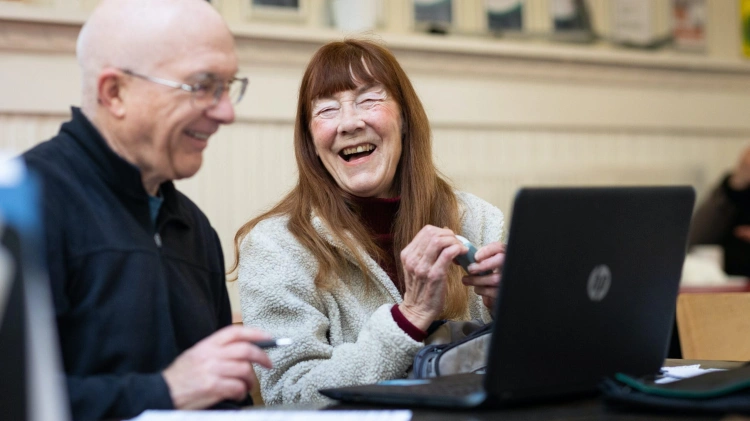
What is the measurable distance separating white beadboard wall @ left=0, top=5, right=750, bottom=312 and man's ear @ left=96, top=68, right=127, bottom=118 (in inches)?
63.6

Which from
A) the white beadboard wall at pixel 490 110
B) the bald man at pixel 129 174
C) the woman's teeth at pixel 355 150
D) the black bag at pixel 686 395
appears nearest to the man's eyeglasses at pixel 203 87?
the bald man at pixel 129 174

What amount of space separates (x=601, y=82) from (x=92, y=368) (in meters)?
3.45

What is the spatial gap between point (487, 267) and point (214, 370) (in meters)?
0.53

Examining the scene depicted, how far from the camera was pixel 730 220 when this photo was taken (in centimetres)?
368

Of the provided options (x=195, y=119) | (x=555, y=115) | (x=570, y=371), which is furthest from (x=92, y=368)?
(x=555, y=115)

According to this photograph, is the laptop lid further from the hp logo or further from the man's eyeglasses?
the man's eyeglasses

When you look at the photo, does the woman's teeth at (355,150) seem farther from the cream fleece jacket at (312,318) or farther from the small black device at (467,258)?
the small black device at (467,258)

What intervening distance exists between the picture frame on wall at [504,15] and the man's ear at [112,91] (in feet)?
9.62

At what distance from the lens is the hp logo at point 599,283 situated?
3.94ft

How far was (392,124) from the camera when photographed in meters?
2.06

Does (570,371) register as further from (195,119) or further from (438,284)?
(195,119)

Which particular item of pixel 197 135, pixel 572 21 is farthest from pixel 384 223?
pixel 572 21

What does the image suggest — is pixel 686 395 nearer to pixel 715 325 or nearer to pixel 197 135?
pixel 197 135

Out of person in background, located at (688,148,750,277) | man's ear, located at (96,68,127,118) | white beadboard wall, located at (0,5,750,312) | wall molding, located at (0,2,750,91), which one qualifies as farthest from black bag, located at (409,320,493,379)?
person in background, located at (688,148,750,277)
